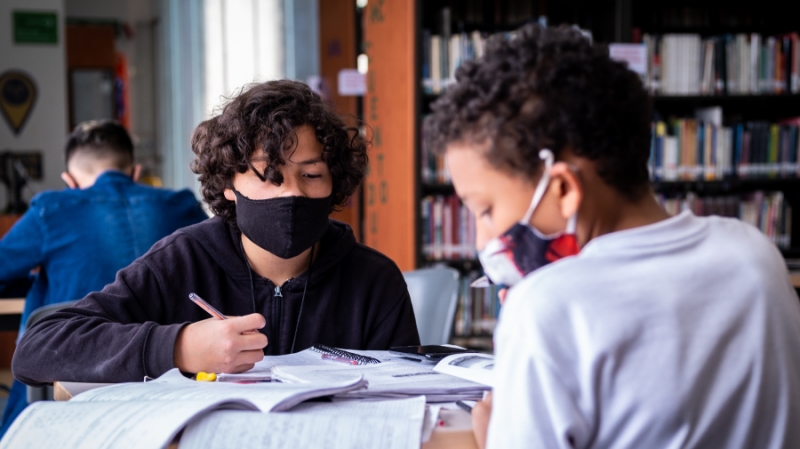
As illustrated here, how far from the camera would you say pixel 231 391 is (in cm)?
95

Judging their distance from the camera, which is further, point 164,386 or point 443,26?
point 443,26

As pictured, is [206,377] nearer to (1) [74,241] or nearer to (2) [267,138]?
(2) [267,138]

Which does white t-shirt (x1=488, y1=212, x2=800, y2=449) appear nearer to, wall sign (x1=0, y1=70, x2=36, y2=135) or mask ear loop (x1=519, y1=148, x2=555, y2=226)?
mask ear loop (x1=519, y1=148, x2=555, y2=226)

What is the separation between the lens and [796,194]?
161 inches

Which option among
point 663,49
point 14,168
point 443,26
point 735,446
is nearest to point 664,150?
point 663,49

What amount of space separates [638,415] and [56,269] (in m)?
2.20

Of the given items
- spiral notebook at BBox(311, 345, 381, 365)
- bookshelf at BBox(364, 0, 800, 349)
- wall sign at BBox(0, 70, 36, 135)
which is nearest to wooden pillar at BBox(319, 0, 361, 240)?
bookshelf at BBox(364, 0, 800, 349)

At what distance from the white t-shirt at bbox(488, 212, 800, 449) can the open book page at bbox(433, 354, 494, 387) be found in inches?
14.1

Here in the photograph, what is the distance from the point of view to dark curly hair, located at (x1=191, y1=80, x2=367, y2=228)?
4.85 feet

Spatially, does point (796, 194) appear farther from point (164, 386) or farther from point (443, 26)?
point (164, 386)

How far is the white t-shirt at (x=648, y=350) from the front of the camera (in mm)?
715

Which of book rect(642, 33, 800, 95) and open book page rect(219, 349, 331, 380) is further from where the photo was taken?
book rect(642, 33, 800, 95)

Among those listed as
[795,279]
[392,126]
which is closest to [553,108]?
[795,279]

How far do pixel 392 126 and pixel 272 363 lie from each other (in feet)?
8.93
